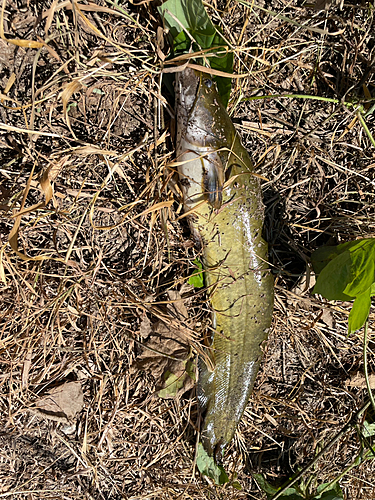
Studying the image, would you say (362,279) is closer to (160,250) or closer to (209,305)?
(209,305)

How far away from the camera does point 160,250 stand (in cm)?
247

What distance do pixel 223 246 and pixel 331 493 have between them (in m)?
2.11

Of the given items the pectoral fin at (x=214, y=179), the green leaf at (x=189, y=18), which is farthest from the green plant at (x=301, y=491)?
the green leaf at (x=189, y=18)

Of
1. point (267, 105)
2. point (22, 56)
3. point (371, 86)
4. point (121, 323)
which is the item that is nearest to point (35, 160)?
point (22, 56)

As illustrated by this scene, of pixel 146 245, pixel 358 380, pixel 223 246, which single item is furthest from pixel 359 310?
pixel 146 245

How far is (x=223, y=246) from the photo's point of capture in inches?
93.0

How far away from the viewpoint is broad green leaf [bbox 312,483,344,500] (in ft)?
8.80

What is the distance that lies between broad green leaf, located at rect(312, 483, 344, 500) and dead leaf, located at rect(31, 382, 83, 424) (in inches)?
77.0

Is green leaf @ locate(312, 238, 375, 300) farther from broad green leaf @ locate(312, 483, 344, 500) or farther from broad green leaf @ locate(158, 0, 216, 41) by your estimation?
broad green leaf @ locate(312, 483, 344, 500)

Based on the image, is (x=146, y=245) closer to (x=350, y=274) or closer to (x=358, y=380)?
(x=350, y=274)

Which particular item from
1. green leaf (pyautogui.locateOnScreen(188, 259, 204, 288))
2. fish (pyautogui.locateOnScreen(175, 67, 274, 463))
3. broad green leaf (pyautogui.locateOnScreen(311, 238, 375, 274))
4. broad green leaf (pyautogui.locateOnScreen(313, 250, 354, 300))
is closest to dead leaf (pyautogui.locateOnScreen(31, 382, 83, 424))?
fish (pyautogui.locateOnScreen(175, 67, 274, 463))

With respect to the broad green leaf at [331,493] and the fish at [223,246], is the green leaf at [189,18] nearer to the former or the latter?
the fish at [223,246]

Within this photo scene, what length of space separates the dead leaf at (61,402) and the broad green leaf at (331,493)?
1956mm

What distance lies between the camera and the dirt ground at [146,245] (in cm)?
229
